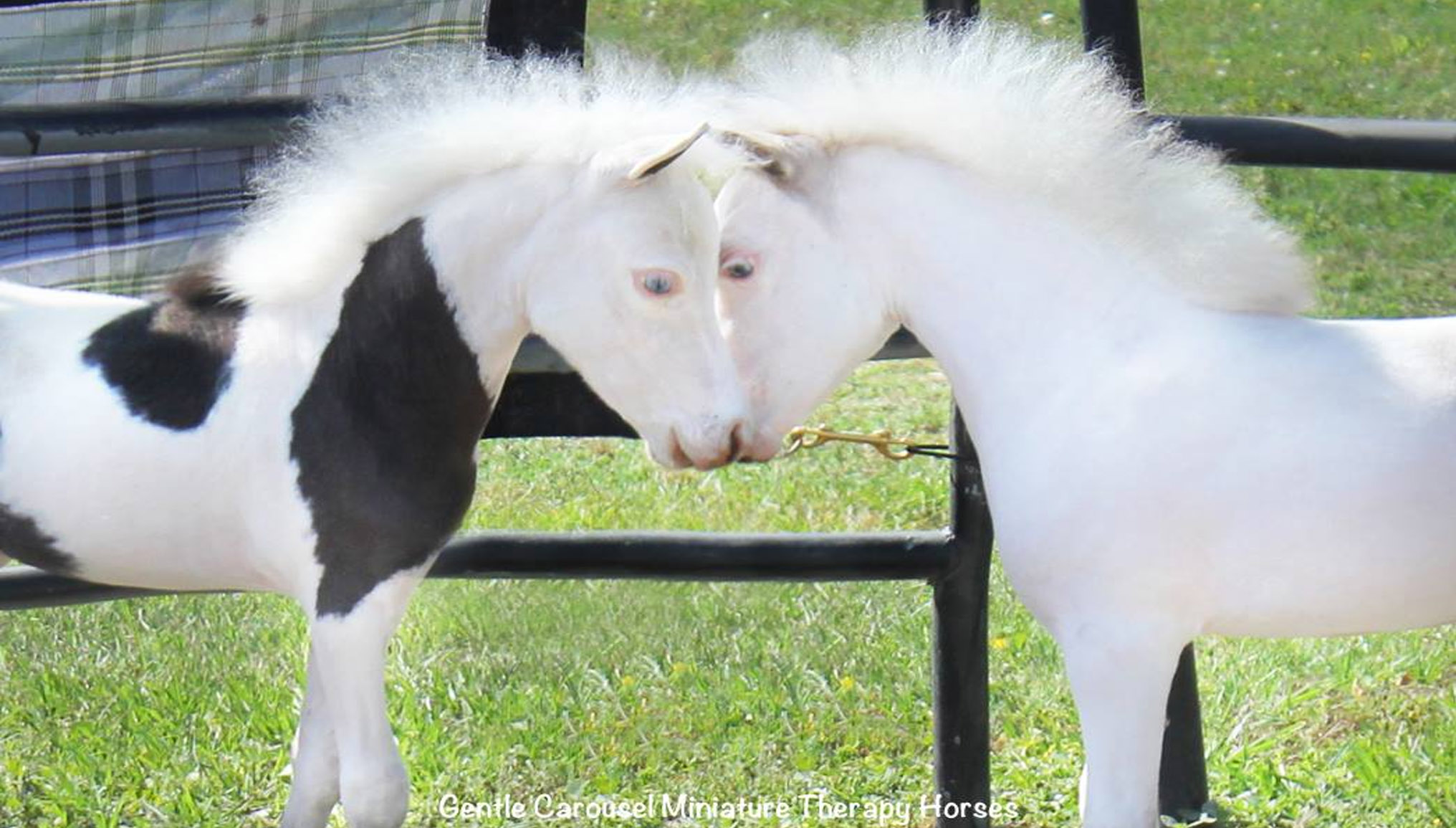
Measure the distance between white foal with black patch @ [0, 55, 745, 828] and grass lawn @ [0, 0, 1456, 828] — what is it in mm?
993

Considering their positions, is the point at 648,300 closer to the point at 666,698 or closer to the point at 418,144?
the point at 418,144

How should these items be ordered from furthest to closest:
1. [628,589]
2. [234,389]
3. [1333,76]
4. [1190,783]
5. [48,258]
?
[1333,76] → [628,589] → [1190,783] → [48,258] → [234,389]

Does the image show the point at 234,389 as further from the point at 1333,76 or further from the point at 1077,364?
the point at 1333,76

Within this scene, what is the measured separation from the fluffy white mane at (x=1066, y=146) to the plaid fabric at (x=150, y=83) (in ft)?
2.84

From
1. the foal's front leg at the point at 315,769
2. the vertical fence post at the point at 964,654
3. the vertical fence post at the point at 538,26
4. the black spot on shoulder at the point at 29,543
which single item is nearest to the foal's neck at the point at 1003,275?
the vertical fence post at the point at 964,654

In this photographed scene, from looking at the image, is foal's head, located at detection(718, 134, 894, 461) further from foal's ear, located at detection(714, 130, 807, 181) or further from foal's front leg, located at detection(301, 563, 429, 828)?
foal's front leg, located at detection(301, 563, 429, 828)

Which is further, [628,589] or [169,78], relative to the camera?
[628,589]

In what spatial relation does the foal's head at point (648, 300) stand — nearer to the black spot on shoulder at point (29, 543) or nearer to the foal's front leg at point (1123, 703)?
the foal's front leg at point (1123, 703)

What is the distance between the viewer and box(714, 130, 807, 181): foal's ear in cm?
223

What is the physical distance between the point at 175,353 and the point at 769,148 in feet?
2.67

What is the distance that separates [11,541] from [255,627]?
1.45m

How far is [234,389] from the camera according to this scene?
2.30 metres

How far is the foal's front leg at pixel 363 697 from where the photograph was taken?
2240mm

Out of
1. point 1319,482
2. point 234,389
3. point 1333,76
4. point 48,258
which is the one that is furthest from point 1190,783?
point 1333,76
